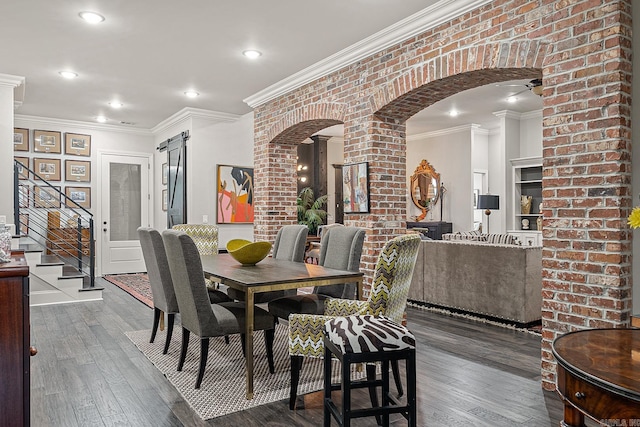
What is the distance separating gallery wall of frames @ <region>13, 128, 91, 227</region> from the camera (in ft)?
24.0

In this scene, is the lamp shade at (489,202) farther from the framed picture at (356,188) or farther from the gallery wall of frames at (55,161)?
the gallery wall of frames at (55,161)

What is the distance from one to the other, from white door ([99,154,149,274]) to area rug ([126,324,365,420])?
461 cm

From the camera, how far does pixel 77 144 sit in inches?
310

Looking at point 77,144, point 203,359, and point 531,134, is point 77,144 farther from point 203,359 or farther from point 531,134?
point 531,134

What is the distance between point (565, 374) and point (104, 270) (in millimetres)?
8274

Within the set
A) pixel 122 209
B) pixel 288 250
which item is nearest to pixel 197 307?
pixel 288 250

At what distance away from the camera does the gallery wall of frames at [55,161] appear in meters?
7.32

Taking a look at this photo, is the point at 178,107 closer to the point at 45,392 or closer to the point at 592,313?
the point at 45,392

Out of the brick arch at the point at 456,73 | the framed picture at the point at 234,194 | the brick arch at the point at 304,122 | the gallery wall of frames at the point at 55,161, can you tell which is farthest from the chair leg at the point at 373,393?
the gallery wall of frames at the point at 55,161

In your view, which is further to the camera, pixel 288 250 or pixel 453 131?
pixel 453 131

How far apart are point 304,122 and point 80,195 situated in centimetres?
473

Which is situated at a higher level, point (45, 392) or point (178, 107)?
point (178, 107)

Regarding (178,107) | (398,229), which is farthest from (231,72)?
(398,229)

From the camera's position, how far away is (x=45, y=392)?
9.45 ft
